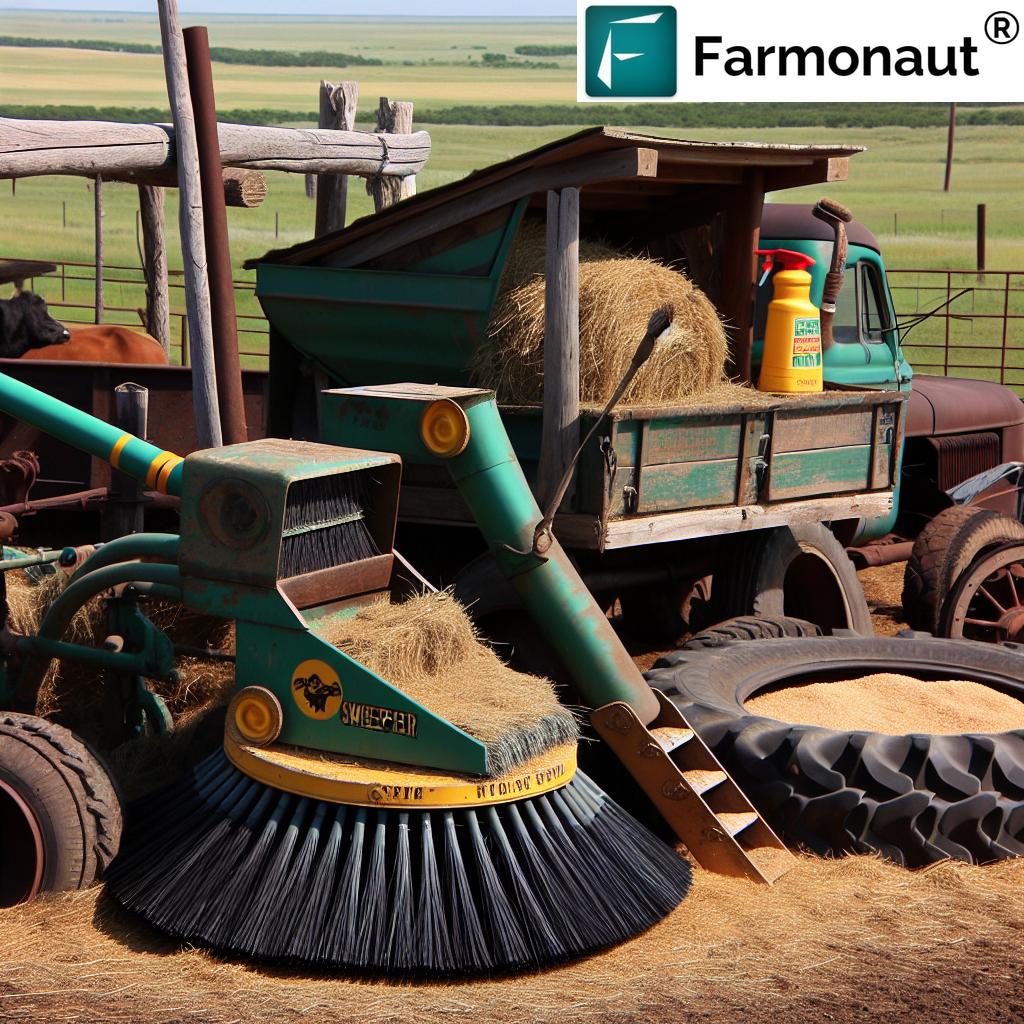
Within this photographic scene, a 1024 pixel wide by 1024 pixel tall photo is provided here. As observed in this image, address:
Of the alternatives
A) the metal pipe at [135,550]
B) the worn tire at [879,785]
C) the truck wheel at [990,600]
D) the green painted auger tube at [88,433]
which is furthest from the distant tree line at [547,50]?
the worn tire at [879,785]

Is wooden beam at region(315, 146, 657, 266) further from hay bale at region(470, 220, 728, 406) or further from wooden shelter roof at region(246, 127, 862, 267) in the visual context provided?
hay bale at region(470, 220, 728, 406)

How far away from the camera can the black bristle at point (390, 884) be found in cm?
394

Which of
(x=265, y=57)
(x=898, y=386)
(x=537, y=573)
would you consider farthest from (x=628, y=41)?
(x=265, y=57)

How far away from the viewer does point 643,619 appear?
750 cm

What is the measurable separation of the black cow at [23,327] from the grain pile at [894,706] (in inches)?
222

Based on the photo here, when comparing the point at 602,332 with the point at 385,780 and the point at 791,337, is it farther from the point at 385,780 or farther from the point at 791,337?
the point at 385,780

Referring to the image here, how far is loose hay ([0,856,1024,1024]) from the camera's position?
373 cm

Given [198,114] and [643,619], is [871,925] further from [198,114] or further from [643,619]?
[198,114]

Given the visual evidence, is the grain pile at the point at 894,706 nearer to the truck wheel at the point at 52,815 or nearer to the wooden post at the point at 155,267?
the truck wheel at the point at 52,815

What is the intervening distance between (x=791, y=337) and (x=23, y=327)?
4995 mm

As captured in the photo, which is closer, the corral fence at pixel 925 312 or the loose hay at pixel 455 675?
the loose hay at pixel 455 675

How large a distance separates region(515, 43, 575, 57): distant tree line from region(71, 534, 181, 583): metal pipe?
11786 cm

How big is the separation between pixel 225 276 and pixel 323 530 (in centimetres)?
344

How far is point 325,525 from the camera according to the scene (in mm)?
4648
